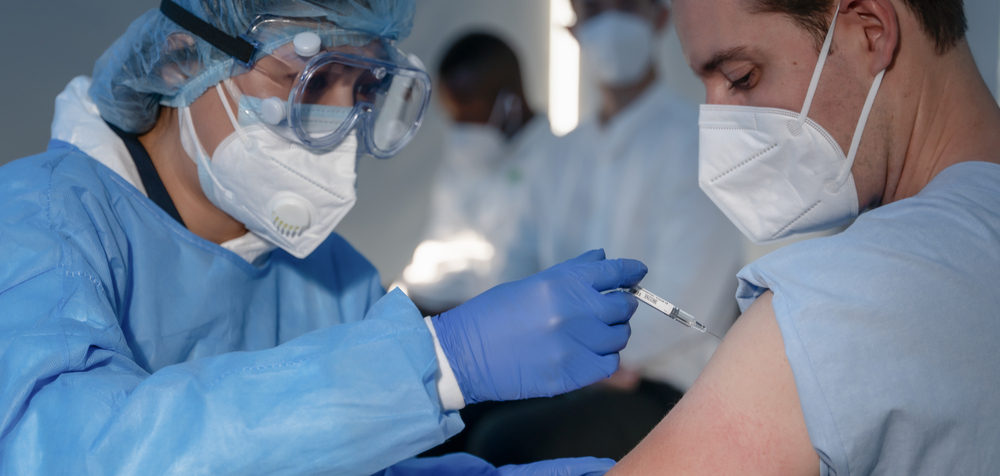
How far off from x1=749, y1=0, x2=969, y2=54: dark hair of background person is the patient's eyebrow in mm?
69

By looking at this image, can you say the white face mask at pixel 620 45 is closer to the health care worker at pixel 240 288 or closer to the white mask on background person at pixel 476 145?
the white mask on background person at pixel 476 145

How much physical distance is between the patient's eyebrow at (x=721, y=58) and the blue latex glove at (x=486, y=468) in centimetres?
67

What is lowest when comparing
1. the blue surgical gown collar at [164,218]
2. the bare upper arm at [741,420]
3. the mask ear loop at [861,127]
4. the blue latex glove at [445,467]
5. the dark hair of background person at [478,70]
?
the blue latex glove at [445,467]

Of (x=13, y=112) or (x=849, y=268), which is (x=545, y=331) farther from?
(x=13, y=112)

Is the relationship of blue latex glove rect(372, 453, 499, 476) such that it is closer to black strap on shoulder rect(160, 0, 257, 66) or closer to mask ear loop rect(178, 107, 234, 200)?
mask ear loop rect(178, 107, 234, 200)

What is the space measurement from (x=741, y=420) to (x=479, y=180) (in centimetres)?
246

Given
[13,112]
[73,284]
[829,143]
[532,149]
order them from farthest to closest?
[532,149], [13,112], [829,143], [73,284]

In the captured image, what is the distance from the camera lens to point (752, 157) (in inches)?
40.9

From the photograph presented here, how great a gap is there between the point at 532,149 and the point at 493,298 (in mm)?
2075

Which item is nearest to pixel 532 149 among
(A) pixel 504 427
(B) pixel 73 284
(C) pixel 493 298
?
(A) pixel 504 427

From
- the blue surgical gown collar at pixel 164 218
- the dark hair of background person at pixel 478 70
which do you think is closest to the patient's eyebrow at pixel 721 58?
the blue surgical gown collar at pixel 164 218

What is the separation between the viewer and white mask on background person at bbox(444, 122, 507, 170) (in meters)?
3.05

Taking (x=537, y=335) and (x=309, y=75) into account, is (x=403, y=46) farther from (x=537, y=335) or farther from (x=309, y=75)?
(x=537, y=335)

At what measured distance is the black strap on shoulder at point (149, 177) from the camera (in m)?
1.15
